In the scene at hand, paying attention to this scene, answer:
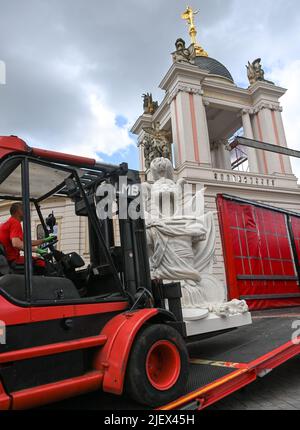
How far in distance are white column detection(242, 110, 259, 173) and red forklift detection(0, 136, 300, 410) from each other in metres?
24.2

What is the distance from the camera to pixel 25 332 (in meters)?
2.67

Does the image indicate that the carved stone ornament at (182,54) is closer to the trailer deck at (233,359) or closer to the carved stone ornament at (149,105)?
the carved stone ornament at (149,105)

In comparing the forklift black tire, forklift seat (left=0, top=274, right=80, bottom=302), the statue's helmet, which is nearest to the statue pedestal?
the forklift black tire

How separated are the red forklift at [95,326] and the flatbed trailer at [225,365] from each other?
0.02 metres

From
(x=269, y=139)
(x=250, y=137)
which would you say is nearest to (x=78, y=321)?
(x=269, y=139)

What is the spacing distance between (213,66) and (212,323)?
2879 cm

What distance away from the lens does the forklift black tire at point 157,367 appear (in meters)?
2.97

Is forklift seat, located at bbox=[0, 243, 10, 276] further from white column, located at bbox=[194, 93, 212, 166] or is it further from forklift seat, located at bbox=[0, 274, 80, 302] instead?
white column, located at bbox=[194, 93, 212, 166]

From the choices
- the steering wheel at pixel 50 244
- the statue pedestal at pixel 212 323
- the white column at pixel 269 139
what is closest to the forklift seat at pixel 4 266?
the steering wheel at pixel 50 244

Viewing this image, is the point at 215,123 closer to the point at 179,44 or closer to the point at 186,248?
the point at 179,44

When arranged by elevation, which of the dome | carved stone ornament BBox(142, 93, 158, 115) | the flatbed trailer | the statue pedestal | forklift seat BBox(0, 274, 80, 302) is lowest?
the flatbed trailer

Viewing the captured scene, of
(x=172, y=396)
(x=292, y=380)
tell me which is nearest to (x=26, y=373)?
(x=172, y=396)

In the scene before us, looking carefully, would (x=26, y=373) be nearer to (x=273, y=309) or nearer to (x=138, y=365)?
(x=138, y=365)

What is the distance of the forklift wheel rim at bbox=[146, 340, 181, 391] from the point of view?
3.21 meters
